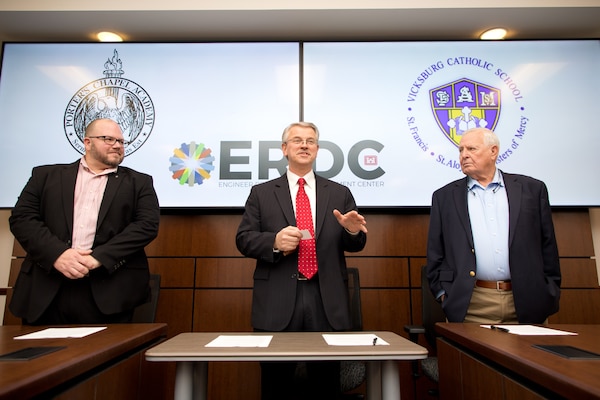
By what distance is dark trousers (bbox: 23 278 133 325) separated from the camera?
188 cm

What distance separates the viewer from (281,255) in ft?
6.47

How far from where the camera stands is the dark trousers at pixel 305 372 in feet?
5.88

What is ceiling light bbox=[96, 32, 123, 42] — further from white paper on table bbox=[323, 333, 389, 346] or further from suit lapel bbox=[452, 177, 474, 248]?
white paper on table bbox=[323, 333, 389, 346]

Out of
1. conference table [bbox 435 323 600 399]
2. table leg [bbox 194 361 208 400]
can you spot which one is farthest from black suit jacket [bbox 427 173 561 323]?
table leg [bbox 194 361 208 400]

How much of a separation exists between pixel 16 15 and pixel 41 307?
264 cm

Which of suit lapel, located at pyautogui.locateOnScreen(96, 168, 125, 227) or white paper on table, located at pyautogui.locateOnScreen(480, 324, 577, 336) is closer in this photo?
white paper on table, located at pyautogui.locateOnScreen(480, 324, 577, 336)

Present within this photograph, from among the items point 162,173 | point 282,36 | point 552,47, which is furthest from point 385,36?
point 162,173

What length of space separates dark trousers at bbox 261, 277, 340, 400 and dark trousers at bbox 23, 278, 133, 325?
85 cm

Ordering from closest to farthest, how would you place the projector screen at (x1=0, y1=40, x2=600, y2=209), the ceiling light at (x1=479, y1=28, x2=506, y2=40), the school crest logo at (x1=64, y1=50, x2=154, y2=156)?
the projector screen at (x1=0, y1=40, x2=600, y2=209), the school crest logo at (x1=64, y1=50, x2=154, y2=156), the ceiling light at (x1=479, y1=28, x2=506, y2=40)

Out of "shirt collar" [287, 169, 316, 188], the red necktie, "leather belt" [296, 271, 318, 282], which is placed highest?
"shirt collar" [287, 169, 316, 188]

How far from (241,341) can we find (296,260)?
655mm

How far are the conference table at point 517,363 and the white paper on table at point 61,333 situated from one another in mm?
1389

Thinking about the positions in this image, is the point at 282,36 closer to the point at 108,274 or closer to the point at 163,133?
the point at 163,133

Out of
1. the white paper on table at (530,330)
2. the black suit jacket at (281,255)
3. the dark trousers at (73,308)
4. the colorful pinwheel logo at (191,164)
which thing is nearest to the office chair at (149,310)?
the dark trousers at (73,308)
